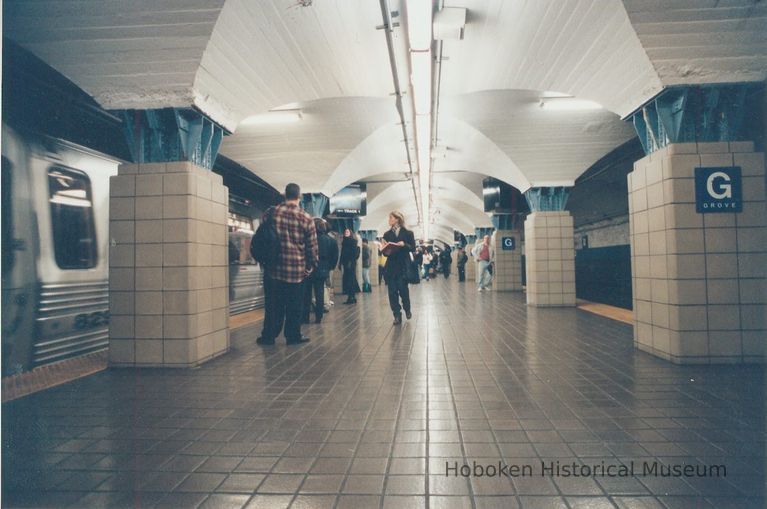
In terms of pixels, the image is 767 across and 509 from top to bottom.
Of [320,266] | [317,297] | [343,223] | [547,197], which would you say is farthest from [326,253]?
[343,223]

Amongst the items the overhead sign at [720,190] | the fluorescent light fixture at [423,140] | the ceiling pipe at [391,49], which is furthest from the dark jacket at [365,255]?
the overhead sign at [720,190]

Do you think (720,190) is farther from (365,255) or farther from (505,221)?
(505,221)

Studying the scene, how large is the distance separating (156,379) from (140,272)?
1.10 meters

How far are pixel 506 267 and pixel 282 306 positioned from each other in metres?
10.4

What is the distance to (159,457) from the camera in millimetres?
2348

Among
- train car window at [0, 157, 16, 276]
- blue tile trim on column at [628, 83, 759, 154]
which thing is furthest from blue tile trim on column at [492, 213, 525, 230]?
train car window at [0, 157, 16, 276]

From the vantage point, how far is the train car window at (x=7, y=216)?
3771 millimetres

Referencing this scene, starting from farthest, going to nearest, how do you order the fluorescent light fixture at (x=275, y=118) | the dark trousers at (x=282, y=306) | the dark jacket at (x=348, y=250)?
1. the dark jacket at (x=348, y=250)
2. the fluorescent light fixture at (x=275, y=118)
3. the dark trousers at (x=282, y=306)

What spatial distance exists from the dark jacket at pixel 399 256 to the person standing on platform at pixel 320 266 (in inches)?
38.0

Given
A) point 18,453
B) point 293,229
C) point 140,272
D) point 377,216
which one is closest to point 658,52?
point 293,229

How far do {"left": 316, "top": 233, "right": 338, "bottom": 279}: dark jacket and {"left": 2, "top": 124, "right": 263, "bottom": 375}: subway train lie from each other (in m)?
3.06

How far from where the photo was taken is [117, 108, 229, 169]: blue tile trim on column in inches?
177

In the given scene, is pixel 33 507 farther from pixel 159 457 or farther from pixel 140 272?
pixel 140 272

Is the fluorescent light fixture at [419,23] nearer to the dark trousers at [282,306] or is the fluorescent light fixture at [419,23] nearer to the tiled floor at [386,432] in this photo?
the dark trousers at [282,306]
